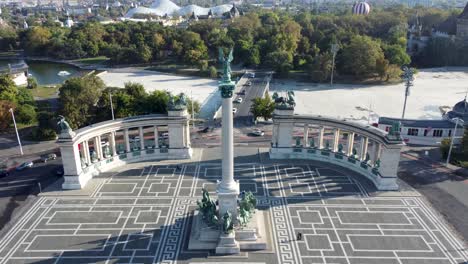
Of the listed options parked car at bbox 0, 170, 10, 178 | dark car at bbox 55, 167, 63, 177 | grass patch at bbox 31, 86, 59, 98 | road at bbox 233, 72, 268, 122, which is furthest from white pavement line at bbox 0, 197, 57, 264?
grass patch at bbox 31, 86, 59, 98

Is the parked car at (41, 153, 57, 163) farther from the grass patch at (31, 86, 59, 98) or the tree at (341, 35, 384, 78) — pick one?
the tree at (341, 35, 384, 78)

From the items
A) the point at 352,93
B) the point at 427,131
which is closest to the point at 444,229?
the point at 427,131

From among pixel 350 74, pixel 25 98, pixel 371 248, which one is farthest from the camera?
pixel 350 74

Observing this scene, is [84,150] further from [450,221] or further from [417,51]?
[417,51]

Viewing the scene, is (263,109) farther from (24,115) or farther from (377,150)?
(24,115)

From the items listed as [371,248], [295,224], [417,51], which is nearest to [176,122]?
[295,224]
